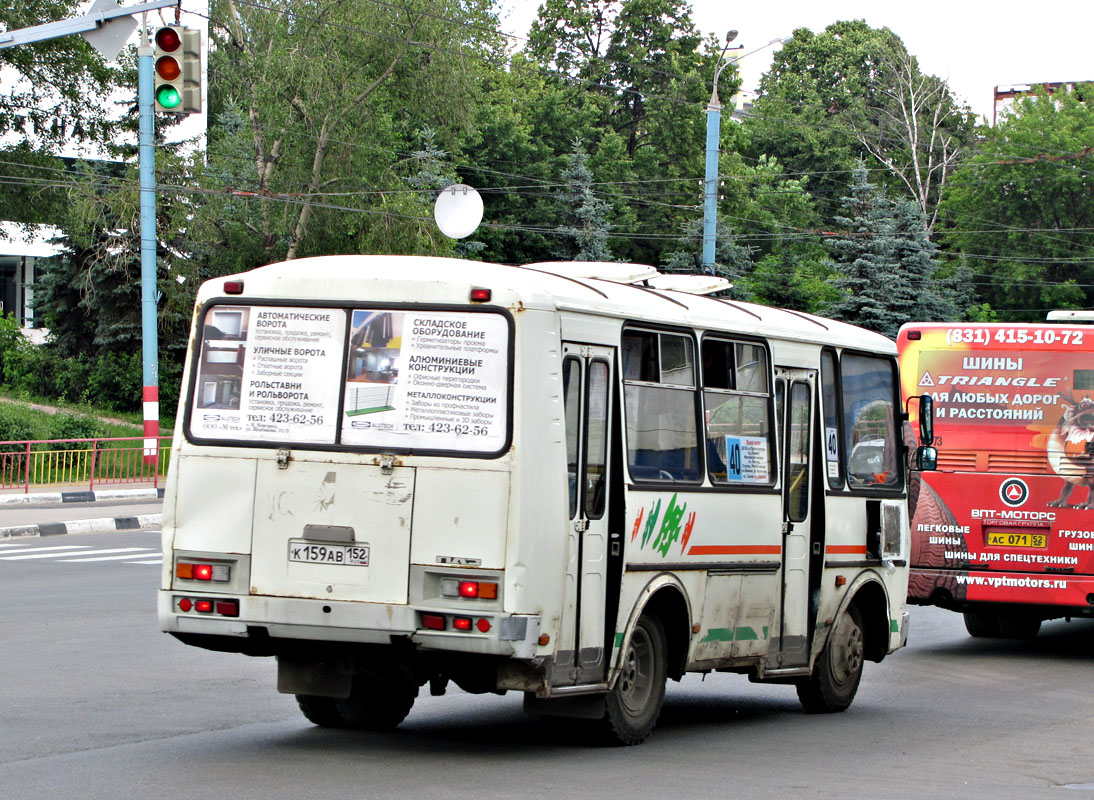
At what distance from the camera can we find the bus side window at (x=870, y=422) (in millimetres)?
11055

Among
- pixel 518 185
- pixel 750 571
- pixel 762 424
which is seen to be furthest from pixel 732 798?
pixel 518 185

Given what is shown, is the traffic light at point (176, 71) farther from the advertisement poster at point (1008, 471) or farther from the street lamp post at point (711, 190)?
the street lamp post at point (711, 190)

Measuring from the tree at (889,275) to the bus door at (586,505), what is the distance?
3878 centimetres

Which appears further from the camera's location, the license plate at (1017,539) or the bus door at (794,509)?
the license plate at (1017,539)

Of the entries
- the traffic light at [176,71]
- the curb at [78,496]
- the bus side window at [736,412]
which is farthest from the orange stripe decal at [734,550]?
the curb at [78,496]

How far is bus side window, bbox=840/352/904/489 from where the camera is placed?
11.1 m

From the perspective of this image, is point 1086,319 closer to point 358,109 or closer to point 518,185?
point 358,109

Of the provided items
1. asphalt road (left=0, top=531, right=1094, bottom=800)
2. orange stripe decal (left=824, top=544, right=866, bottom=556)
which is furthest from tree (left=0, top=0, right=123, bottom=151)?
orange stripe decal (left=824, top=544, right=866, bottom=556)

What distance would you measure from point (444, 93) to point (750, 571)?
31541 mm

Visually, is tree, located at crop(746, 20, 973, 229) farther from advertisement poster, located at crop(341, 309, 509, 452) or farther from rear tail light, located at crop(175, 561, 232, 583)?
rear tail light, located at crop(175, 561, 232, 583)

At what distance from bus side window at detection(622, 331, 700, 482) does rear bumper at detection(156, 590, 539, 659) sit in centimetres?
137

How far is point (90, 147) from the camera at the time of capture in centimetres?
4203

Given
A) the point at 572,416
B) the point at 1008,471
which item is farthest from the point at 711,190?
the point at 572,416

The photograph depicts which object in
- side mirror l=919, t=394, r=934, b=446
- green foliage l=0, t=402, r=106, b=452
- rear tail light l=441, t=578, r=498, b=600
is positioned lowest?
rear tail light l=441, t=578, r=498, b=600
